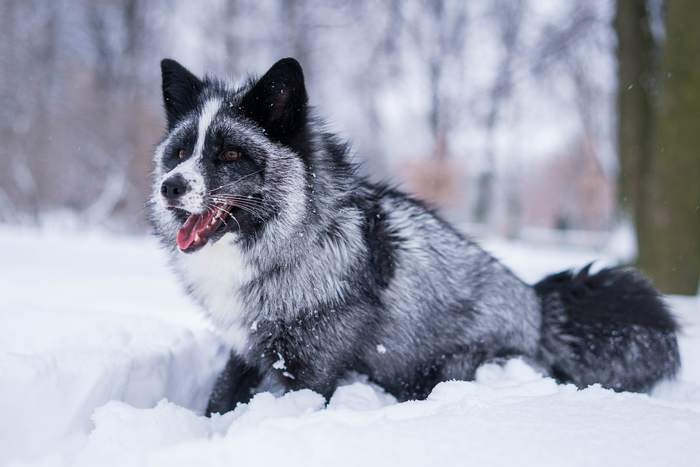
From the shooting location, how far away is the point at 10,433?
2492mm

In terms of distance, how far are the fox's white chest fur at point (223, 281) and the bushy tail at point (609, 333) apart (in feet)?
6.19

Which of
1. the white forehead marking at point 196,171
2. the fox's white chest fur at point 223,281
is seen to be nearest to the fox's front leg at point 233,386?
the fox's white chest fur at point 223,281

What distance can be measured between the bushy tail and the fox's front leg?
1802 mm

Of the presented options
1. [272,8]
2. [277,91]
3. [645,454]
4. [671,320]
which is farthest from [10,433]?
[272,8]

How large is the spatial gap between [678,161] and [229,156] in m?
6.06

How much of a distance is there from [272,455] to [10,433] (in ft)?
4.63

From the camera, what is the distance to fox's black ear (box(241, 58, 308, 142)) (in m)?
3.01

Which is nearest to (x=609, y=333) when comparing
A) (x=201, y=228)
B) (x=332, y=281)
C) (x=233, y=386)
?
(x=332, y=281)

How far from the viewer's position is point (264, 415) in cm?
256

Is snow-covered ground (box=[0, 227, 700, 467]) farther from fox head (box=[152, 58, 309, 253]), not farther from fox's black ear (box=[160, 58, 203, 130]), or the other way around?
fox's black ear (box=[160, 58, 203, 130])

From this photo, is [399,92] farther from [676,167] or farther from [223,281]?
[223,281]

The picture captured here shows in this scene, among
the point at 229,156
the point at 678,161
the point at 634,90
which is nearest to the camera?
the point at 229,156

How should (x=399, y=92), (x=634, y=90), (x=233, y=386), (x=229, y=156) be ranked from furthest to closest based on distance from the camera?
1. (x=399, y=92)
2. (x=634, y=90)
3. (x=233, y=386)
4. (x=229, y=156)

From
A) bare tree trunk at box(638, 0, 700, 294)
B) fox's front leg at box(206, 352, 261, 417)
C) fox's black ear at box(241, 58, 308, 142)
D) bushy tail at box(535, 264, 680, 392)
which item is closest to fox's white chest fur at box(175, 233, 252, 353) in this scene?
fox's front leg at box(206, 352, 261, 417)
